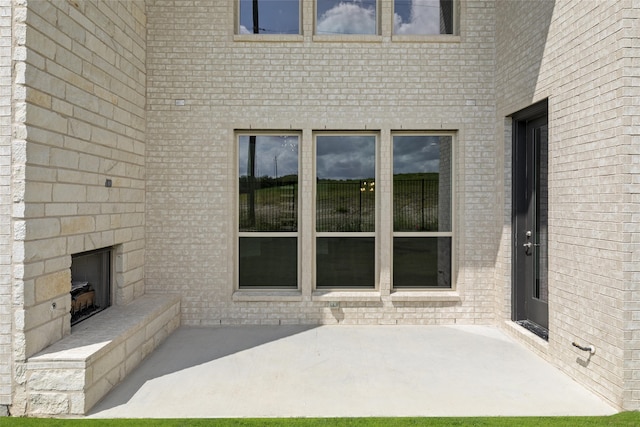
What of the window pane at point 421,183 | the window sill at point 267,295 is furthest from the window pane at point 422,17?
the window sill at point 267,295

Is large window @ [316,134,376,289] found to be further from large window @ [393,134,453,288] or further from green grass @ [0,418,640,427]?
green grass @ [0,418,640,427]

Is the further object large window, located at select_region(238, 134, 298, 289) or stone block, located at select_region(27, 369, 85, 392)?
large window, located at select_region(238, 134, 298, 289)

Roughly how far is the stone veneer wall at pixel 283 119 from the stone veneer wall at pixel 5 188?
238 cm

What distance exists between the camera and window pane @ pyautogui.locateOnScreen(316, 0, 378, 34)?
→ 5.82 meters

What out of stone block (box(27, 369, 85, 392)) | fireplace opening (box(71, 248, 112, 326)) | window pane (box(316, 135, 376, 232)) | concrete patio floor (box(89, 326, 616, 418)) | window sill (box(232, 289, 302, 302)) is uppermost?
window pane (box(316, 135, 376, 232))

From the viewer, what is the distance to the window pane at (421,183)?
19.1 ft

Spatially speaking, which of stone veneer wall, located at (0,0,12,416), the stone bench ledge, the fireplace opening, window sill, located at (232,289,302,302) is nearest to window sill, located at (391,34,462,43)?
window sill, located at (232,289,302,302)

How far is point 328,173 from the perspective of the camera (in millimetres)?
5863

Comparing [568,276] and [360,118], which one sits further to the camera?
[360,118]

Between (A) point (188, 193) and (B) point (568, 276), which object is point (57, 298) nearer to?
(A) point (188, 193)

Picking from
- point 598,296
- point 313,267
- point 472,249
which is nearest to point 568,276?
point 598,296

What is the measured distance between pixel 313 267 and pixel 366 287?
821mm

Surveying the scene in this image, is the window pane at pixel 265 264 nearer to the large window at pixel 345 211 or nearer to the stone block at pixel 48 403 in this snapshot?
the large window at pixel 345 211

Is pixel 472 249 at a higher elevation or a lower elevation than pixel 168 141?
lower
